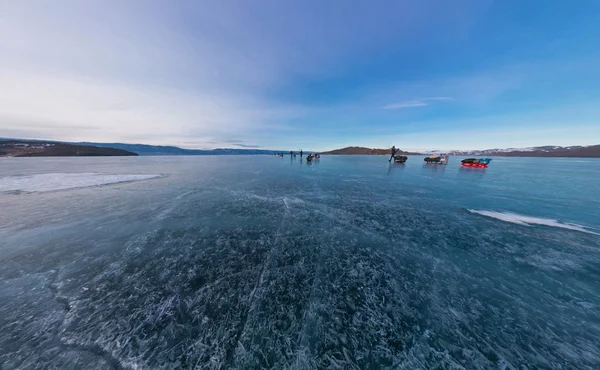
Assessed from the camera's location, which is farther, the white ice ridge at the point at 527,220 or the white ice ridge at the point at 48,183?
the white ice ridge at the point at 48,183

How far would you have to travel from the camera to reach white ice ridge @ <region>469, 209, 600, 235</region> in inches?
302

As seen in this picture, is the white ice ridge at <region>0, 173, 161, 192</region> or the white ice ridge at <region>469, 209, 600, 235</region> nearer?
the white ice ridge at <region>469, 209, 600, 235</region>

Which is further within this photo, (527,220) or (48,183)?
(48,183)

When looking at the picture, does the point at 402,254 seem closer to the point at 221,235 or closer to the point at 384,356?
the point at 384,356

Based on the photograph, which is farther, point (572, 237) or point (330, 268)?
point (572, 237)

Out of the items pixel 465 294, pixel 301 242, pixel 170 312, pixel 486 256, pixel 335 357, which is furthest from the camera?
pixel 301 242

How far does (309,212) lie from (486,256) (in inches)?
248

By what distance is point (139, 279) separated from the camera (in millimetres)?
4398

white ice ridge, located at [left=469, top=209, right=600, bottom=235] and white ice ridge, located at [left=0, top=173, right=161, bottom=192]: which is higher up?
white ice ridge, located at [left=469, top=209, right=600, bottom=235]

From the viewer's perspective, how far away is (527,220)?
841 centimetres

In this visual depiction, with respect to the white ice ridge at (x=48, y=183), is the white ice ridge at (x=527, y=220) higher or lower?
higher

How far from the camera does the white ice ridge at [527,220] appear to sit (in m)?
7.67

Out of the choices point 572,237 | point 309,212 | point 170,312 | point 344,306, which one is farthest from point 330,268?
point 572,237

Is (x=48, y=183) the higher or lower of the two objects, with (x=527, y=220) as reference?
lower
